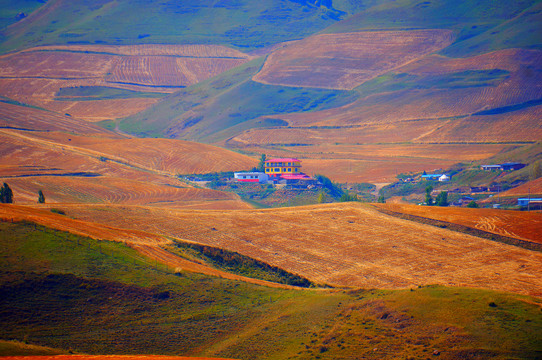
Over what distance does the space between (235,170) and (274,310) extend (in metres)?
86.4

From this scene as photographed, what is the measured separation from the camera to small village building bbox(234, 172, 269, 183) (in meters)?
103

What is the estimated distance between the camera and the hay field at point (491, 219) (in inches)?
1885

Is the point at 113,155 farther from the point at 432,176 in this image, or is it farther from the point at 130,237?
the point at 130,237

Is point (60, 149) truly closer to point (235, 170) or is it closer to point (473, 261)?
point (235, 170)

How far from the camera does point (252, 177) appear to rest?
341 feet

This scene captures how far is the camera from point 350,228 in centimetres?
5016

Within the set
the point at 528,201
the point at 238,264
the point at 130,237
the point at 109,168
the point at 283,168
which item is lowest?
the point at 238,264

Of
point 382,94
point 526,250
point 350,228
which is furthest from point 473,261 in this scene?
point 382,94

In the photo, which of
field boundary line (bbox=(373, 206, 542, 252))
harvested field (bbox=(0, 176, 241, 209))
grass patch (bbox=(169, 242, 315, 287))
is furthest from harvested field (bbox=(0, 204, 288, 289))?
harvested field (bbox=(0, 176, 241, 209))

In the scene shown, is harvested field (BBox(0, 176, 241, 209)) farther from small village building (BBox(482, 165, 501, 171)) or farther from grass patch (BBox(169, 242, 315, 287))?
small village building (BBox(482, 165, 501, 171))

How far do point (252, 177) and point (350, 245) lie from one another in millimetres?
59740

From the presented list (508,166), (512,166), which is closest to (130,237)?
(508,166)

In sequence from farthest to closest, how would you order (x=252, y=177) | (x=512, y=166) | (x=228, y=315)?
1. (x=512, y=166)
2. (x=252, y=177)
3. (x=228, y=315)

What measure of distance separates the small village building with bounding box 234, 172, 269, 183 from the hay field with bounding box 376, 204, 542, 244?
46.5 m
